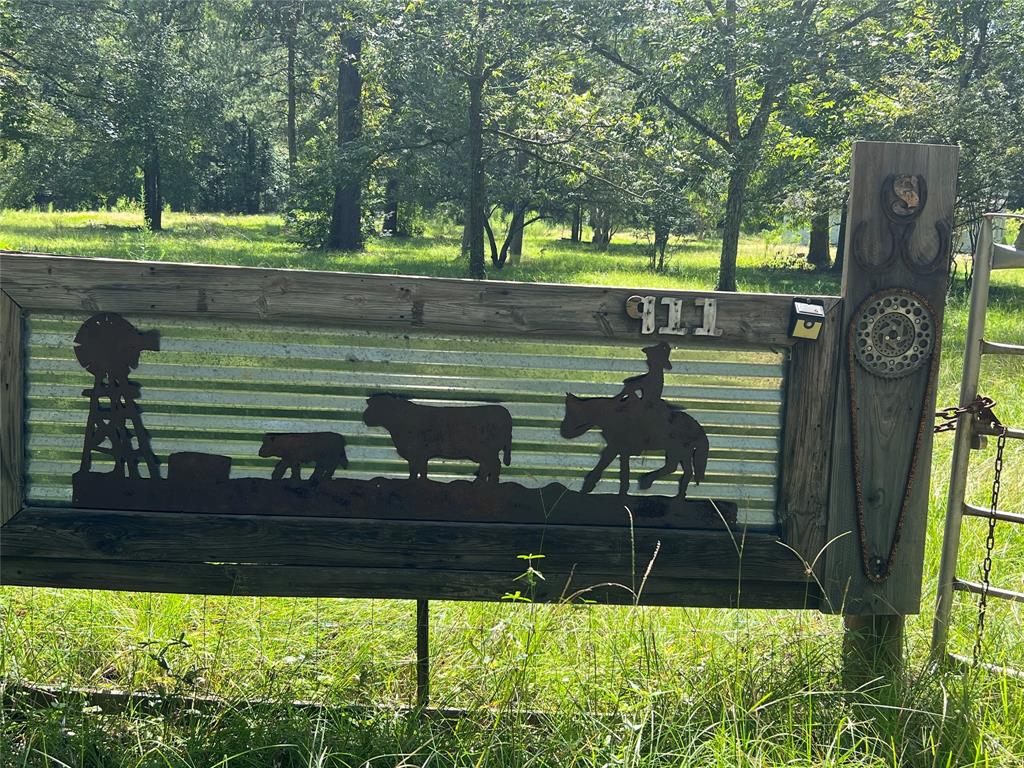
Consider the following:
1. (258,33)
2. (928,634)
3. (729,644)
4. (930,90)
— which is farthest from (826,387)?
(258,33)

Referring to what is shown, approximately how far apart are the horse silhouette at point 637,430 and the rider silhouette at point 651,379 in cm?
2

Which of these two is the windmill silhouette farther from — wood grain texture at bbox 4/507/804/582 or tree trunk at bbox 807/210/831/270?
tree trunk at bbox 807/210/831/270

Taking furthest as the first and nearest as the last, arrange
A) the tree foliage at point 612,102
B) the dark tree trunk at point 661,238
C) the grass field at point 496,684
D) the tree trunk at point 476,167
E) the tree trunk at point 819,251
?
1. the tree trunk at point 819,251
2. the dark tree trunk at point 661,238
3. the tree trunk at point 476,167
4. the tree foliage at point 612,102
5. the grass field at point 496,684

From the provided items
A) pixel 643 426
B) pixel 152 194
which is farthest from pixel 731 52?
pixel 152 194

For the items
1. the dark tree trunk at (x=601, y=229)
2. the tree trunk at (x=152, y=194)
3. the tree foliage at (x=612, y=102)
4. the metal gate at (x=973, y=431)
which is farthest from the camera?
the dark tree trunk at (x=601, y=229)

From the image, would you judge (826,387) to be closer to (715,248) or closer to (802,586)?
(802,586)

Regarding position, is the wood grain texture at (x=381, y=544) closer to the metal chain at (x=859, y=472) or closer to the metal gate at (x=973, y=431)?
the metal chain at (x=859, y=472)

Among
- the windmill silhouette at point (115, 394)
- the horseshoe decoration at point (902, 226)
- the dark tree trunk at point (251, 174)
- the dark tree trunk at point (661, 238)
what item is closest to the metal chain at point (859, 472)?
the horseshoe decoration at point (902, 226)

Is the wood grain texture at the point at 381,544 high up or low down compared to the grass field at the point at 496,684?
up

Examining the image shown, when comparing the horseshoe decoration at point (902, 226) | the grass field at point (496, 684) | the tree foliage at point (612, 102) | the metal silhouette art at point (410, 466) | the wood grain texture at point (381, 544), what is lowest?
the grass field at point (496, 684)

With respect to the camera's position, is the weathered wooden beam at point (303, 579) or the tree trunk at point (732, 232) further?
the tree trunk at point (732, 232)

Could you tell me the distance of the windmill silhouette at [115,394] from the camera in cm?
292

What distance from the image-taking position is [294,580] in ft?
9.97

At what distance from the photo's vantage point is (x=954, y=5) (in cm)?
1977
